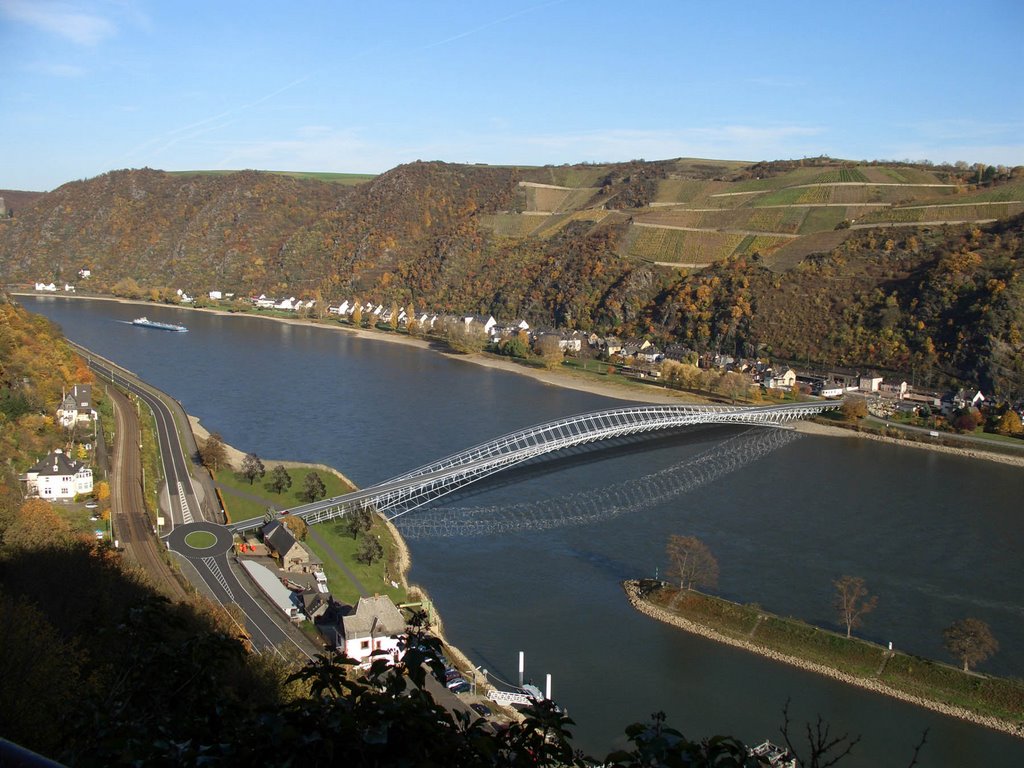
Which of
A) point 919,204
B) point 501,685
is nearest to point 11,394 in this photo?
point 501,685

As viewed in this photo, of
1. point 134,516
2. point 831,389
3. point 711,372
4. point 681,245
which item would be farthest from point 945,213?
point 134,516

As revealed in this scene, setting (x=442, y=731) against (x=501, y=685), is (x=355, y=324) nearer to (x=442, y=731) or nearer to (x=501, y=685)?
(x=501, y=685)

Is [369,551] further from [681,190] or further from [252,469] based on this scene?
[681,190]

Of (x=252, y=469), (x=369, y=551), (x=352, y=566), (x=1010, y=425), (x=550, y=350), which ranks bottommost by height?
(x=352, y=566)

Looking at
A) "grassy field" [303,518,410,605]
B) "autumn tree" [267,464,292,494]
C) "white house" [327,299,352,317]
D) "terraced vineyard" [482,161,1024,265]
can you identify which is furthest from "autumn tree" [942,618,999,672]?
"white house" [327,299,352,317]

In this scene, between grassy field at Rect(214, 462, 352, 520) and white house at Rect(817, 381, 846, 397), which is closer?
grassy field at Rect(214, 462, 352, 520)

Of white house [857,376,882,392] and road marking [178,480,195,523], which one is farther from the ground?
white house [857,376,882,392]

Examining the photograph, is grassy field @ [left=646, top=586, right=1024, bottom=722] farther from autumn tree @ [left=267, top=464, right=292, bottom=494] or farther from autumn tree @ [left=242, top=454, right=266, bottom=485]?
autumn tree @ [left=242, top=454, right=266, bottom=485]
